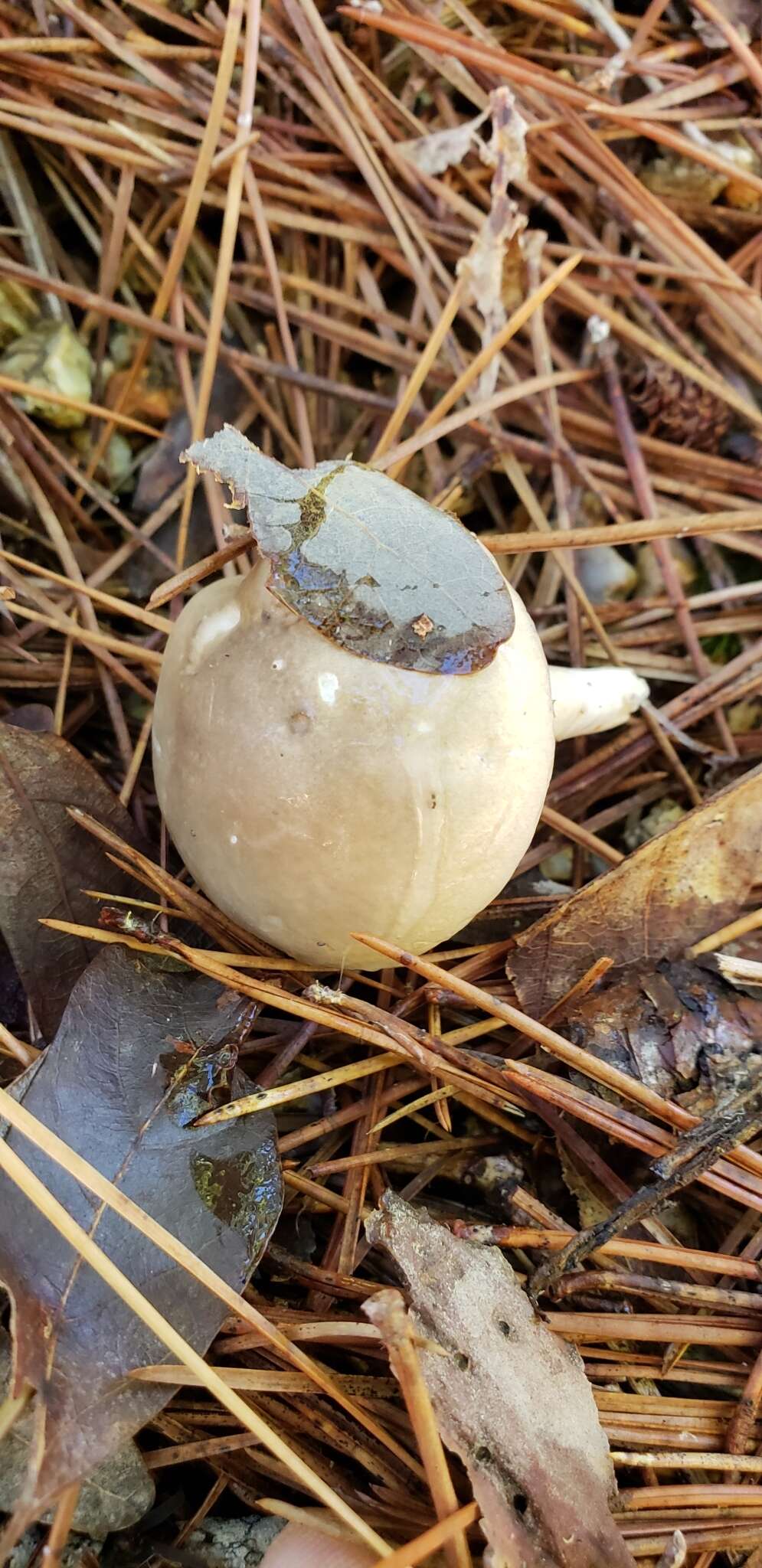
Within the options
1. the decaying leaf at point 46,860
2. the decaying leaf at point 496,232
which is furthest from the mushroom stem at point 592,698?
the decaying leaf at point 46,860

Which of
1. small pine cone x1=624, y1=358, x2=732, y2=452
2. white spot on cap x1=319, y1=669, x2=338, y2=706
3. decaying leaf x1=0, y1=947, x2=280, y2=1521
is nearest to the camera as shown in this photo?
decaying leaf x1=0, y1=947, x2=280, y2=1521

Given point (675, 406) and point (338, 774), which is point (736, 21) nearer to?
point (675, 406)

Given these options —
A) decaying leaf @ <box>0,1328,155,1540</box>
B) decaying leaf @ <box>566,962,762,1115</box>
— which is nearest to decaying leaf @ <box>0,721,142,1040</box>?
decaying leaf @ <box>0,1328,155,1540</box>

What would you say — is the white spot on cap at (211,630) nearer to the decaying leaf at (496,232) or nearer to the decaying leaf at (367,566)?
the decaying leaf at (367,566)

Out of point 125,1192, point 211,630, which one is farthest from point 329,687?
point 125,1192

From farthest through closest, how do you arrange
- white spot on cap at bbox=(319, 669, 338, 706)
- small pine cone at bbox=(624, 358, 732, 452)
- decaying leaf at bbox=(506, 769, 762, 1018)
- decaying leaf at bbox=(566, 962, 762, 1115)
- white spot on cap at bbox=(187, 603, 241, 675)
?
1. small pine cone at bbox=(624, 358, 732, 452)
2. decaying leaf at bbox=(506, 769, 762, 1018)
3. decaying leaf at bbox=(566, 962, 762, 1115)
4. white spot on cap at bbox=(187, 603, 241, 675)
5. white spot on cap at bbox=(319, 669, 338, 706)

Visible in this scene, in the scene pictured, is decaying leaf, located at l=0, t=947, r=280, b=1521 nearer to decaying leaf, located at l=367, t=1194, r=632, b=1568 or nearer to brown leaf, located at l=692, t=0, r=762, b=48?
decaying leaf, located at l=367, t=1194, r=632, b=1568

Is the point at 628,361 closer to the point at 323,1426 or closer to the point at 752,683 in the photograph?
the point at 752,683

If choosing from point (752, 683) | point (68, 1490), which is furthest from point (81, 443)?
point (68, 1490)
